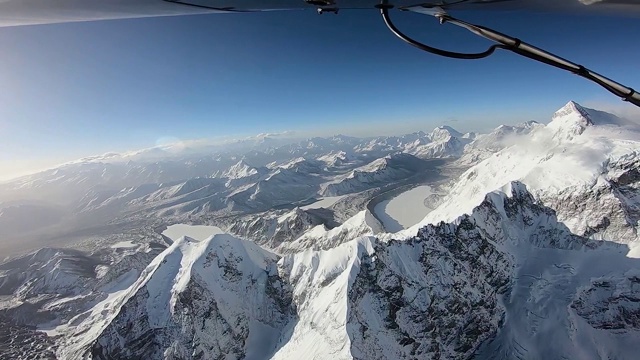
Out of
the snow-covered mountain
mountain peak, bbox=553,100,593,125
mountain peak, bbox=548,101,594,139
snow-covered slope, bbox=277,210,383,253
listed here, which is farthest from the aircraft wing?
mountain peak, bbox=553,100,593,125

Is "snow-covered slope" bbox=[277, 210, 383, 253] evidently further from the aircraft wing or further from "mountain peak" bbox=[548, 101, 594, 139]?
the aircraft wing

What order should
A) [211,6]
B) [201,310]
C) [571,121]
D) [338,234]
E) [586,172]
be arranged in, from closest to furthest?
[211,6] → [201,310] → [586,172] → [338,234] → [571,121]

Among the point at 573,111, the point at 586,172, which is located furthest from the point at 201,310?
the point at 573,111

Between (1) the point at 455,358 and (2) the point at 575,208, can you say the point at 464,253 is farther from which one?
(2) the point at 575,208

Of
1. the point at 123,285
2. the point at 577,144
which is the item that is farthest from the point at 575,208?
the point at 123,285

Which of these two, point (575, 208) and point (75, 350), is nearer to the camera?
point (75, 350)

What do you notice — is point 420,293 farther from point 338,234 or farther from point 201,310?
point 338,234

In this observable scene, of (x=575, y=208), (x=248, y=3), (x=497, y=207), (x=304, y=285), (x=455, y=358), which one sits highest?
(x=248, y=3)

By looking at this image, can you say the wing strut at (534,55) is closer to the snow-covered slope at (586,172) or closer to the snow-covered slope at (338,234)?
the snow-covered slope at (586,172)
